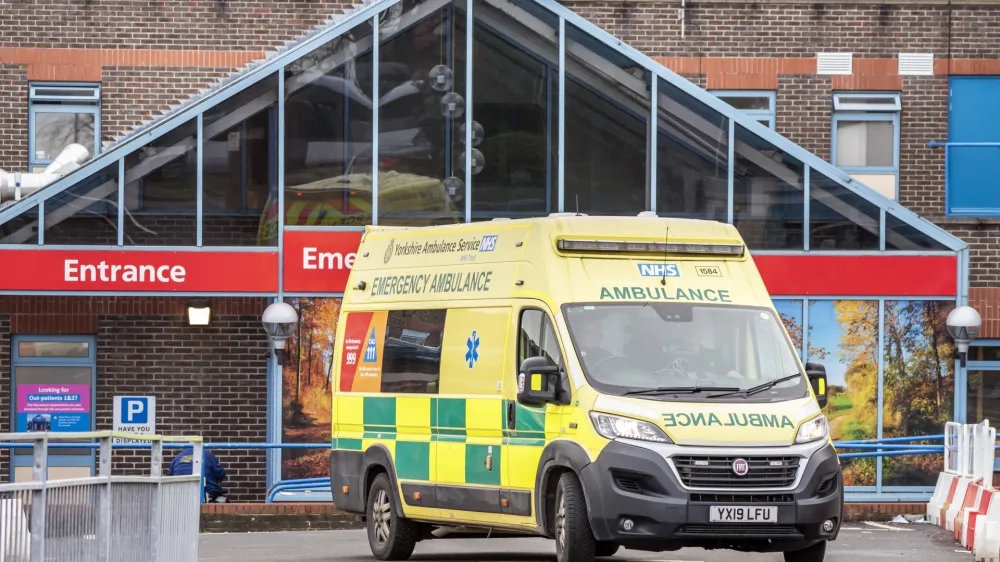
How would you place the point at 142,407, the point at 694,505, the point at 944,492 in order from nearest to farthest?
the point at 694,505 → the point at 944,492 → the point at 142,407

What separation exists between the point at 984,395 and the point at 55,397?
42.0 ft

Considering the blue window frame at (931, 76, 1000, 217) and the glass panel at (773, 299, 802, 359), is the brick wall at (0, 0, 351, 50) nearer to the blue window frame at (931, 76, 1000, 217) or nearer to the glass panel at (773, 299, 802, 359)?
the glass panel at (773, 299, 802, 359)

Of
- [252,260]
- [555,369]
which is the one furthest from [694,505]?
[252,260]

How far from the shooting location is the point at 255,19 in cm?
2438

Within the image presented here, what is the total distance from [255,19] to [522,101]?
483cm

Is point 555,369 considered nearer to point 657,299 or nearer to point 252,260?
point 657,299

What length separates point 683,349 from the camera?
12.6 meters

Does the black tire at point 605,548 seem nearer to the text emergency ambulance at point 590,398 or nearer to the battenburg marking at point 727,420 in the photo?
the text emergency ambulance at point 590,398

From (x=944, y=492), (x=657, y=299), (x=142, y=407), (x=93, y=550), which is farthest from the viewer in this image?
(x=142, y=407)

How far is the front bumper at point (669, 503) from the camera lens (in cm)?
1169

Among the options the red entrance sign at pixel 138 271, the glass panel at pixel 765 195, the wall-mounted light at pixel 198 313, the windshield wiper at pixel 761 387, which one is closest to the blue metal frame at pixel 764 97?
the glass panel at pixel 765 195

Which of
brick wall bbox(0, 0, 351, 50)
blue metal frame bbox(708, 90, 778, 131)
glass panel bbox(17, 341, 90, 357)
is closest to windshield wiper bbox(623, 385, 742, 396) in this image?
blue metal frame bbox(708, 90, 778, 131)

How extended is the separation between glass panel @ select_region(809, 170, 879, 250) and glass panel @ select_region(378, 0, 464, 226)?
418 cm

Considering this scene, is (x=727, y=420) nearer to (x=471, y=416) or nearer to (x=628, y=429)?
(x=628, y=429)
